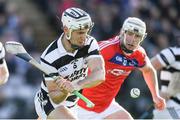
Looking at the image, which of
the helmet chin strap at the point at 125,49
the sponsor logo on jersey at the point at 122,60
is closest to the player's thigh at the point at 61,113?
the sponsor logo on jersey at the point at 122,60

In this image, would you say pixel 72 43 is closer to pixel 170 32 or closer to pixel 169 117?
pixel 169 117

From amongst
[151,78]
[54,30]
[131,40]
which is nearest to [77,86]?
[131,40]

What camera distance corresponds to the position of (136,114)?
1483cm

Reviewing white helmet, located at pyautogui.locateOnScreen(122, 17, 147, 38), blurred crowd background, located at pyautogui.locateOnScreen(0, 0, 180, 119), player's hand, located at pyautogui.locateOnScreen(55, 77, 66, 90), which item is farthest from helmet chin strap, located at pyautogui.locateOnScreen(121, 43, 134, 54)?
blurred crowd background, located at pyautogui.locateOnScreen(0, 0, 180, 119)

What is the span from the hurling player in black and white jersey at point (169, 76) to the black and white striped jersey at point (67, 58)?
1.82 metres

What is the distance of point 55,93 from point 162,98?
5.22 feet

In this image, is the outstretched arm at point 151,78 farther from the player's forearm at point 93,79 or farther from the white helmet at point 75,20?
the white helmet at point 75,20

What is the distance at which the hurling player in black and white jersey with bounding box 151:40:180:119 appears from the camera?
1112 cm

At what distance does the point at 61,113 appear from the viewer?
30.7 feet

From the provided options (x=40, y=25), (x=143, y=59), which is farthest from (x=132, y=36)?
(x=40, y=25)

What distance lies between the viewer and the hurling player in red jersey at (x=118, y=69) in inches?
404

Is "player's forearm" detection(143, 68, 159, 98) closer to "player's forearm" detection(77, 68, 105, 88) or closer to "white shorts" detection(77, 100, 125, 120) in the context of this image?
"white shorts" detection(77, 100, 125, 120)

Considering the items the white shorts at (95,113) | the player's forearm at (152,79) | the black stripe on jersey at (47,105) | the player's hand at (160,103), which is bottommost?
the white shorts at (95,113)

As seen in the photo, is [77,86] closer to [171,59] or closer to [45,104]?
[45,104]
